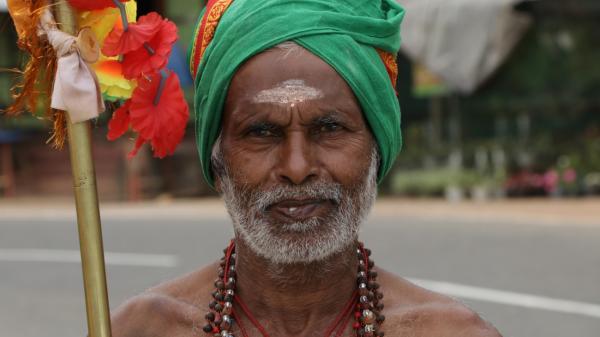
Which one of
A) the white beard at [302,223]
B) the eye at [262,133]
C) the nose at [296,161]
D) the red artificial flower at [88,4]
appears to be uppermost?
the red artificial flower at [88,4]

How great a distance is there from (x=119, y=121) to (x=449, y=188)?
41.1ft

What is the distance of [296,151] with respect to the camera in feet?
7.66

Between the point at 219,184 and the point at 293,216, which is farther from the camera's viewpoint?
the point at 219,184

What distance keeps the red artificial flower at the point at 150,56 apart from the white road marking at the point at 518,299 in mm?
5479

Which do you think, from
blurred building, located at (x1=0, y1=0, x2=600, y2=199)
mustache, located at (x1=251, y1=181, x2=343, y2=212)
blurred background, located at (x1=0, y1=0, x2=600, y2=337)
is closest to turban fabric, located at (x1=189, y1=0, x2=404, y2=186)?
mustache, located at (x1=251, y1=181, x2=343, y2=212)

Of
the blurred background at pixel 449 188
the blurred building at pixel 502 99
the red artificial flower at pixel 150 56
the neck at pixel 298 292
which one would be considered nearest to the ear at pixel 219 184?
the neck at pixel 298 292

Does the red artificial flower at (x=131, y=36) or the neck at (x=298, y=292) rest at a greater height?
the red artificial flower at (x=131, y=36)

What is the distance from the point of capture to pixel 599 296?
809 centimetres

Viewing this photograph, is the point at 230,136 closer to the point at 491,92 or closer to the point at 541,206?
the point at 541,206

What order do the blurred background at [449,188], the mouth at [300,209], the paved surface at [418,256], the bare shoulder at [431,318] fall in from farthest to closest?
the blurred background at [449,188] < the paved surface at [418,256] < the bare shoulder at [431,318] < the mouth at [300,209]

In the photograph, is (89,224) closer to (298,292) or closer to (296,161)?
(296,161)

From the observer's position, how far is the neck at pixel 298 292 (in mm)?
2557

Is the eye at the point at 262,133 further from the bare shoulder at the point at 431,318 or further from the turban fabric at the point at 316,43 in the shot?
the bare shoulder at the point at 431,318

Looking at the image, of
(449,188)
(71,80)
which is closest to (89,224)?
(71,80)
